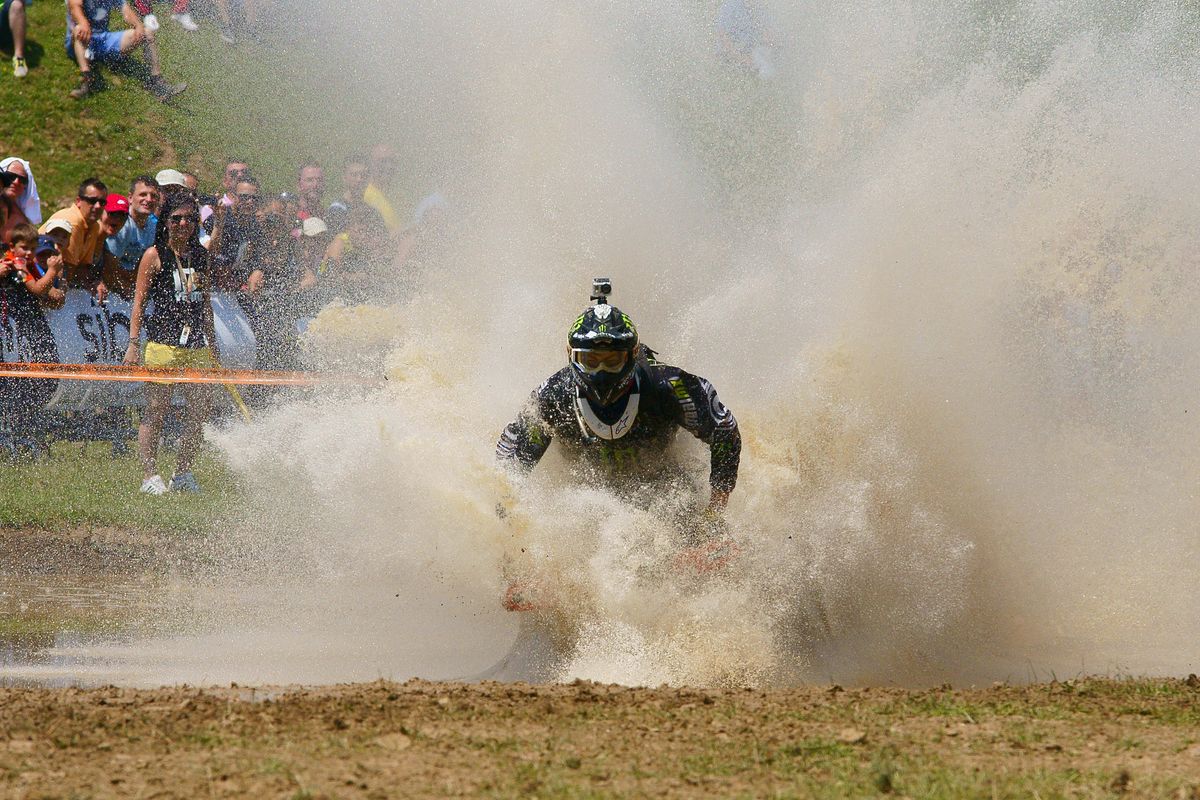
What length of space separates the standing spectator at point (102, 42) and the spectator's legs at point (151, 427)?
8397 millimetres

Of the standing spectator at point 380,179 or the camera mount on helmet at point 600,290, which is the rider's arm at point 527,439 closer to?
the camera mount on helmet at point 600,290

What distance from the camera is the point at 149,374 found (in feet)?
42.6

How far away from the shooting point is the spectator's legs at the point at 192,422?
13.3 meters

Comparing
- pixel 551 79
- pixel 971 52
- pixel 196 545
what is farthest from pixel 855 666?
pixel 971 52

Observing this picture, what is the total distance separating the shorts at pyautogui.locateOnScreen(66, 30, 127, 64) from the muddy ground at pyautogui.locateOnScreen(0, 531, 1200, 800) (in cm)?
1559

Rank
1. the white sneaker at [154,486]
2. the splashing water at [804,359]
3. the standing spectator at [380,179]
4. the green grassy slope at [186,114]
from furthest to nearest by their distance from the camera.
Result: the green grassy slope at [186,114] → the standing spectator at [380,179] → the white sneaker at [154,486] → the splashing water at [804,359]

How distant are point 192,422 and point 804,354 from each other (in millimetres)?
6327

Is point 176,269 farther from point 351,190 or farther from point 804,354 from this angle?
point 804,354

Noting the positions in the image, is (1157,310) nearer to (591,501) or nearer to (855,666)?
(855,666)

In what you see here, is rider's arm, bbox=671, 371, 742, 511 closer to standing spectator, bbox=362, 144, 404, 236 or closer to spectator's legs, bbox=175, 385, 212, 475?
spectator's legs, bbox=175, 385, 212, 475

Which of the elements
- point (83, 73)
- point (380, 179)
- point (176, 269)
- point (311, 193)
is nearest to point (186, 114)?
point (83, 73)

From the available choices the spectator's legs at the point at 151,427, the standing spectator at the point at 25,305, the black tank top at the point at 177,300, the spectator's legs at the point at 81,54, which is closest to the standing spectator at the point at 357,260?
the black tank top at the point at 177,300

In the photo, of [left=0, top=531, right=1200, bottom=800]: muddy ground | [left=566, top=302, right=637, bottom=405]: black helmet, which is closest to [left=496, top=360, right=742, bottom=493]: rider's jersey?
[left=566, top=302, right=637, bottom=405]: black helmet

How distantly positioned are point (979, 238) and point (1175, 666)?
4674 millimetres
